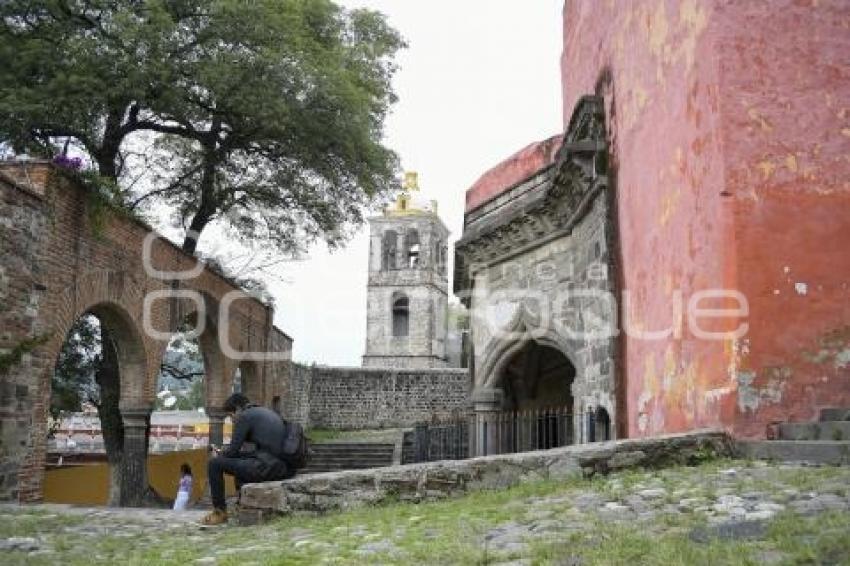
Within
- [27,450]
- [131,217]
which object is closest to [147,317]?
[131,217]

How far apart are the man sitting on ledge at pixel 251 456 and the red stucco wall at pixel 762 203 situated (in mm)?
3149

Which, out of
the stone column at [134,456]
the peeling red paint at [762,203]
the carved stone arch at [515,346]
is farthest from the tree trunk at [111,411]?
the peeling red paint at [762,203]

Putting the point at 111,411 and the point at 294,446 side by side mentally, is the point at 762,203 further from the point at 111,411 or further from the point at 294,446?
the point at 111,411

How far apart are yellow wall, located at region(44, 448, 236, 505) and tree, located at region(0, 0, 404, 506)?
7.04ft

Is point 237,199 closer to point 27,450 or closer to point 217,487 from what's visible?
point 27,450

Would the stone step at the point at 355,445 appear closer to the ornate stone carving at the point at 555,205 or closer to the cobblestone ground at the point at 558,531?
the ornate stone carving at the point at 555,205

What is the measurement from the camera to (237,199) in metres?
17.0

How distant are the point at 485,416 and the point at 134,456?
538 centimetres

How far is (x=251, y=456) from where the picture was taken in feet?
20.6

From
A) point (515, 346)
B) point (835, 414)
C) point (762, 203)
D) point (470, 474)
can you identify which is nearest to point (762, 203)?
point (762, 203)

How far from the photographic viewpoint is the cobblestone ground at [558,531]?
3.31m

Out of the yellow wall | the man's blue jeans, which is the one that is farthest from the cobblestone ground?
the yellow wall

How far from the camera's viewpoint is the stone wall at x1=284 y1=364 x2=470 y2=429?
27953 mm

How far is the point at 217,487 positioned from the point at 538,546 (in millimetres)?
3268
